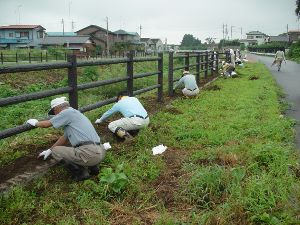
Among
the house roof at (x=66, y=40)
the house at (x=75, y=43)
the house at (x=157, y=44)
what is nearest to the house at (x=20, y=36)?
the house roof at (x=66, y=40)

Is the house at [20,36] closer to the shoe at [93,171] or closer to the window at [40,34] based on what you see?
the window at [40,34]

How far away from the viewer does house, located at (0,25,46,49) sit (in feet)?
236

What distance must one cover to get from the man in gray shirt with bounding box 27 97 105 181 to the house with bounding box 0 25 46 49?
69536 millimetres

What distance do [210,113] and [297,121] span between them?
6.04 ft

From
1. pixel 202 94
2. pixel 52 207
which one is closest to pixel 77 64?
pixel 52 207

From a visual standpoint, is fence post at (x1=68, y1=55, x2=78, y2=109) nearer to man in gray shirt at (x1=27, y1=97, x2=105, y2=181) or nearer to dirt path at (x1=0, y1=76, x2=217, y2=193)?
dirt path at (x1=0, y1=76, x2=217, y2=193)

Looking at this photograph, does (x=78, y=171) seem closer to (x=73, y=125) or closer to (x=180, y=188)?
(x=73, y=125)

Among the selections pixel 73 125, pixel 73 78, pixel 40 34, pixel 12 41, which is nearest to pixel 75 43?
pixel 40 34

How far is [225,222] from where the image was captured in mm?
3570

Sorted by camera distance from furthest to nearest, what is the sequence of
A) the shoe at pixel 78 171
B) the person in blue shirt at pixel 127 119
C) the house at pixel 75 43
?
the house at pixel 75 43
the person in blue shirt at pixel 127 119
the shoe at pixel 78 171

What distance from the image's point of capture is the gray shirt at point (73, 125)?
4883 mm

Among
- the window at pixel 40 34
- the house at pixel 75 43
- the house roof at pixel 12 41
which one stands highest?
the window at pixel 40 34

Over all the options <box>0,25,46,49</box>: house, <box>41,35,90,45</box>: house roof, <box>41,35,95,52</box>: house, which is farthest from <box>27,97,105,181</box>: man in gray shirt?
<box>0,25,46,49</box>: house

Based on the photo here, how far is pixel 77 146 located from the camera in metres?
4.90
